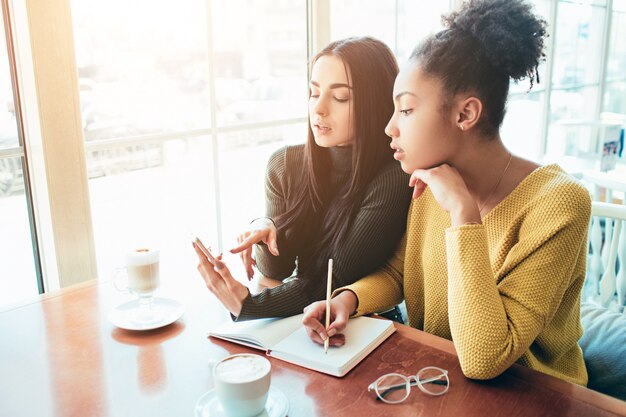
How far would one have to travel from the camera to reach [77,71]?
1562 mm

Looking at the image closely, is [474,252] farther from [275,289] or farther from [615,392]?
[615,392]

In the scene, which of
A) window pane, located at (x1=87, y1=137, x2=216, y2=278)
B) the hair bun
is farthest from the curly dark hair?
window pane, located at (x1=87, y1=137, x2=216, y2=278)

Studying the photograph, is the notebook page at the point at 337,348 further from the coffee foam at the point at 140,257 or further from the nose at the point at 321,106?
the nose at the point at 321,106

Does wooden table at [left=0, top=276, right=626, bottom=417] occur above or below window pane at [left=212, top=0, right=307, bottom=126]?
below

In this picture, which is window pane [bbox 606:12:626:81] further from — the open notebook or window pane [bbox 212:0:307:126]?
the open notebook

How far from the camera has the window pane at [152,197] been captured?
1.79m

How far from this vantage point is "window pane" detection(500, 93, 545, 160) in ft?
11.9

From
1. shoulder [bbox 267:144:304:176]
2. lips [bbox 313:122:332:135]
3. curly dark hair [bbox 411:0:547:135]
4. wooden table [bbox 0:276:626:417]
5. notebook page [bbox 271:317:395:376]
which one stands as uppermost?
curly dark hair [bbox 411:0:547:135]

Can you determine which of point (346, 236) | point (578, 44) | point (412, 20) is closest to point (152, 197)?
point (346, 236)

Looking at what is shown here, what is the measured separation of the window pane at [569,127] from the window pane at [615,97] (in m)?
0.38

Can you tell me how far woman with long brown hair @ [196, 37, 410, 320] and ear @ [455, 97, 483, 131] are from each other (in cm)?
27

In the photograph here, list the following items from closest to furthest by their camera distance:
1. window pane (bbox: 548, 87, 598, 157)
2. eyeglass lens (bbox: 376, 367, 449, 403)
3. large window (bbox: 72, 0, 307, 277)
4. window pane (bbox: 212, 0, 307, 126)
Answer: eyeglass lens (bbox: 376, 367, 449, 403) < large window (bbox: 72, 0, 307, 277) < window pane (bbox: 212, 0, 307, 126) < window pane (bbox: 548, 87, 598, 157)

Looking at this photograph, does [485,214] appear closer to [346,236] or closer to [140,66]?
[346,236]

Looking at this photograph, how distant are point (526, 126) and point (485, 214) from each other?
280 centimetres
